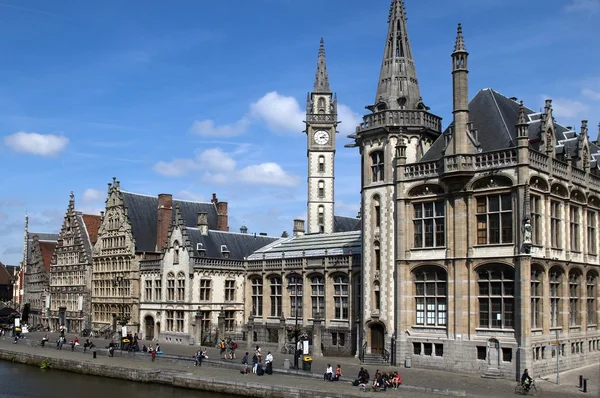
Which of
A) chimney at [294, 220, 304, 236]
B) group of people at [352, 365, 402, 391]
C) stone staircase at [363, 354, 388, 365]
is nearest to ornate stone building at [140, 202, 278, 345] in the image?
chimney at [294, 220, 304, 236]

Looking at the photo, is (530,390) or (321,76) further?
(321,76)

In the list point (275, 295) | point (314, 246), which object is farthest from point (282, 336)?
point (314, 246)

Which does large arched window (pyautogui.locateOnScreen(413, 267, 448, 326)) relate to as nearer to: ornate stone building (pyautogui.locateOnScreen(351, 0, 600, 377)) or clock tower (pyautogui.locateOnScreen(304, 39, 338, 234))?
ornate stone building (pyautogui.locateOnScreen(351, 0, 600, 377))

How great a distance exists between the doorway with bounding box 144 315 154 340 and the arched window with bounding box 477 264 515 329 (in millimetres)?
35437

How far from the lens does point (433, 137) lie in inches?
1865

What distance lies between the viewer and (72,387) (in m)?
39.9

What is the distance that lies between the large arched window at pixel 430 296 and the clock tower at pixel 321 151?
35190 millimetres

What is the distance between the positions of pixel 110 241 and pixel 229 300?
51.8 feet

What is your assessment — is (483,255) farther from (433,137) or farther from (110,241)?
(110,241)

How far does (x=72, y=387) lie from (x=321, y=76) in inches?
2061

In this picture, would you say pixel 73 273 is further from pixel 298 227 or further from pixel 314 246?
pixel 314 246

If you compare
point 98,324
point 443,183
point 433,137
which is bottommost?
point 98,324

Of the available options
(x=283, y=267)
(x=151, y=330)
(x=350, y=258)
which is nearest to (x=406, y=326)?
(x=350, y=258)

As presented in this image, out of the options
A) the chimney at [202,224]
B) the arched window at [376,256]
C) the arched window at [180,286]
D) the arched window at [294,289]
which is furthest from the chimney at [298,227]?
the arched window at [376,256]
